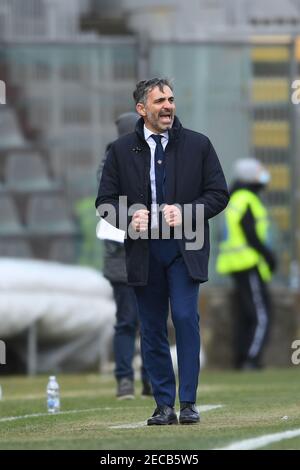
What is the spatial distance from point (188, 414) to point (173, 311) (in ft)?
1.91

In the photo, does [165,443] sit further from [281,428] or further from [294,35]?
[294,35]

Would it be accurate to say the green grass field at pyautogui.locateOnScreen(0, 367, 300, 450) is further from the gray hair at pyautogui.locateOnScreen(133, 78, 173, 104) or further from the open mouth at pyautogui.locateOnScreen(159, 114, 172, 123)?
the gray hair at pyautogui.locateOnScreen(133, 78, 173, 104)

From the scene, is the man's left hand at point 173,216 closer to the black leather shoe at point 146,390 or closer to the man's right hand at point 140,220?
the man's right hand at point 140,220

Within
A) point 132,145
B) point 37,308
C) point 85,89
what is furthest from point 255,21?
point 132,145

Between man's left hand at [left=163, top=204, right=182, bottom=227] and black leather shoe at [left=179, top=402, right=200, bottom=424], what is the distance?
3.43ft

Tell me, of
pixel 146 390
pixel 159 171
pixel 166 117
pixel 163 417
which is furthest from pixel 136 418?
pixel 146 390

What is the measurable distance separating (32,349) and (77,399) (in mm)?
4695

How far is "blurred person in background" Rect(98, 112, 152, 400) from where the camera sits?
486 inches

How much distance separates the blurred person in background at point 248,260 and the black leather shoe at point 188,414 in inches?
355

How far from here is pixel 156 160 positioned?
379 inches

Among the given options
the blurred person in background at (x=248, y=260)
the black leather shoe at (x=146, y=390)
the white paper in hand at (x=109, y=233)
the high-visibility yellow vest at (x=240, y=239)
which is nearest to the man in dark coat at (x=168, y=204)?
the white paper in hand at (x=109, y=233)

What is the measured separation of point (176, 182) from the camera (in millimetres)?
9594

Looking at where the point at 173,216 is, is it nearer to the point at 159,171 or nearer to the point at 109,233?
the point at 159,171

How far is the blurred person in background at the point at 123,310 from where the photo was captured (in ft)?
40.5
